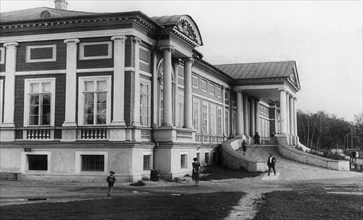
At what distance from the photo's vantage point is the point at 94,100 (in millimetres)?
24359

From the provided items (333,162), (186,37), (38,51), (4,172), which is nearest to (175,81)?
(186,37)

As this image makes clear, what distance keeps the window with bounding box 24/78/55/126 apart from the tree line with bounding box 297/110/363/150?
3353 inches

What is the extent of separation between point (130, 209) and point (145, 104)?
13104 mm

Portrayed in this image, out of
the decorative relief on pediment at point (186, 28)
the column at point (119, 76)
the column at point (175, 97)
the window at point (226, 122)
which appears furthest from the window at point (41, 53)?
the window at point (226, 122)

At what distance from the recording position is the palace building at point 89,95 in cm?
2377

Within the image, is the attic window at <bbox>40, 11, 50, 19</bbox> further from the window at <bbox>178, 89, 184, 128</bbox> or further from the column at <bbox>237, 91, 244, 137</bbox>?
the column at <bbox>237, 91, 244, 137</bbox>

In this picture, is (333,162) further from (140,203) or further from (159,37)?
(140,203)

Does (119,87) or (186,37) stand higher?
(186,37)

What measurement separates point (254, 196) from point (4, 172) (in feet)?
45.1

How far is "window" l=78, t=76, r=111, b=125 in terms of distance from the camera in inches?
952

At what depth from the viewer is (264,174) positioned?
103ft

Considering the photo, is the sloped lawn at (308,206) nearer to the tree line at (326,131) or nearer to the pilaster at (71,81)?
the pilaster at (71,81)

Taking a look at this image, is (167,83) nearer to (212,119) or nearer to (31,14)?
(31,14)

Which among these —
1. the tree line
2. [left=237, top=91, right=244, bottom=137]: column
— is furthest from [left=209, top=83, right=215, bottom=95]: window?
the tree line
